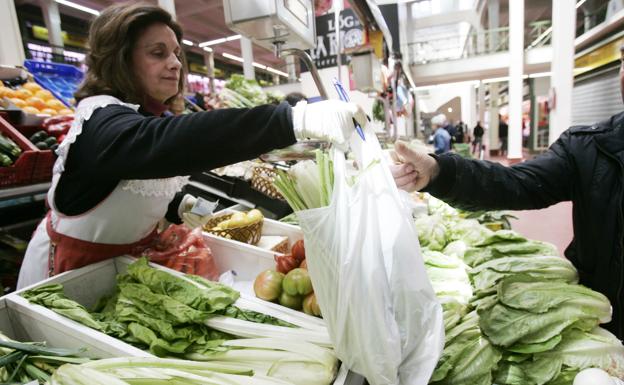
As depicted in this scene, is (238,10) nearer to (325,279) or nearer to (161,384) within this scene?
(325,279)

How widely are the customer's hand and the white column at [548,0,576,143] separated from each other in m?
9.06

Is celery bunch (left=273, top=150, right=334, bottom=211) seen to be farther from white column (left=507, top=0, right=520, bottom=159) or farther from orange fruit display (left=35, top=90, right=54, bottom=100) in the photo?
white column (left=507, top=0, right=520, bottom=159)

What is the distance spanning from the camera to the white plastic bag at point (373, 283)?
0.79m

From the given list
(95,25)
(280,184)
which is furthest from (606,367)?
(95,25)

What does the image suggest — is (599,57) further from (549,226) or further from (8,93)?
(8,93)

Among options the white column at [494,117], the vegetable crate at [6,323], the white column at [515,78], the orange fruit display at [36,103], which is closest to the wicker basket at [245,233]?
the vegetable crate at [6,323]

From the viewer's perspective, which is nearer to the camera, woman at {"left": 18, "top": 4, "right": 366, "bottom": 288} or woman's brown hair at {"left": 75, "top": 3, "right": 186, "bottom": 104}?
woman at {"left": 18, "top": 4, "right": 366, "bottom": 288}

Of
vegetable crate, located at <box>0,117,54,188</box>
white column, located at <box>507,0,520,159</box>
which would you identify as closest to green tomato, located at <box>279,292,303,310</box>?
vegetable crate, located at <box>0,117,54,188</box>

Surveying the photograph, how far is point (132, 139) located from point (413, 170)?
3.26ft

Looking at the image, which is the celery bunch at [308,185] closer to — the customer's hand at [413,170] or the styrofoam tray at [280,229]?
the customer's hand at [413,170]

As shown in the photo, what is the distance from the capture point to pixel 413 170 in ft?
4.52

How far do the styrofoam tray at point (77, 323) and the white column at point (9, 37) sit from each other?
514 centimetres

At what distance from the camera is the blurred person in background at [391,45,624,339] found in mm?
1387

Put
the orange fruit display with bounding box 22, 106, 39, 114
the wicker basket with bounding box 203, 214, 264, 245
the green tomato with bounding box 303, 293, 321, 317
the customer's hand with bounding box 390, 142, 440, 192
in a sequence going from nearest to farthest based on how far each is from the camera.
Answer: the green tomato with bounding box 303, 293, 321, 317
the customer's hand with bounding box 390, 142, 440, 192
the wicker basket with bounding box 203, 214, 264, 245
the orange fruit display with bounding box 22, 106, 39, 114
